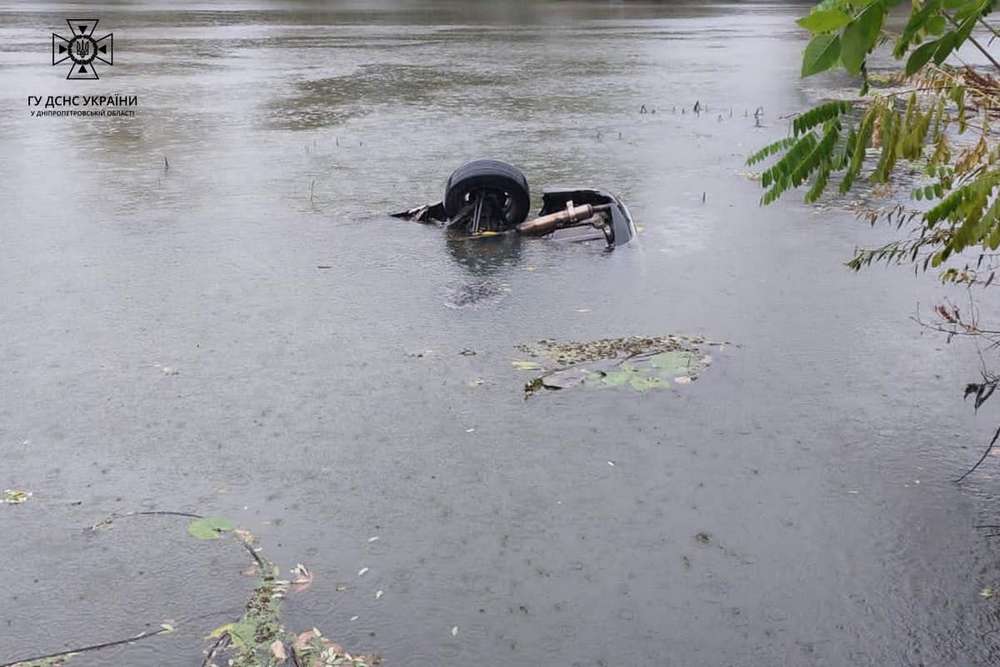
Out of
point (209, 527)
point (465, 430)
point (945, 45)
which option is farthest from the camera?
point (465, 430)

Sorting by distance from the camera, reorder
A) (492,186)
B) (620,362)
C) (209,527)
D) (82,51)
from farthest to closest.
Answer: (82,51) < (492,186) < (620,362) < (209,527)

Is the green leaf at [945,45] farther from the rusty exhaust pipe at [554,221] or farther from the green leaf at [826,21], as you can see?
the rusty exhaust pipe at [554,221]

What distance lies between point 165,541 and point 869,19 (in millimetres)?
3635

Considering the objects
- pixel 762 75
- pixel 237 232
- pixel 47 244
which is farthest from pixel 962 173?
pixel 762 75

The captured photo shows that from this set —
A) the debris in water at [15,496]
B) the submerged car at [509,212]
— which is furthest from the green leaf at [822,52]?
the submerged car at [509,212]

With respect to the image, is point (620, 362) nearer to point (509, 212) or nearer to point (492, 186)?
point (492, 186)

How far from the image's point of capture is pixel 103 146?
49.1 feet

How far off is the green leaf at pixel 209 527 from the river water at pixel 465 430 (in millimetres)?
70

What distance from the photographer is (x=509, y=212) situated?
10.4 meters

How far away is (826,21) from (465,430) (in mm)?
3836

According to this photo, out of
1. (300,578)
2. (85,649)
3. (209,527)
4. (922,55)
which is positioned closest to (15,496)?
(209,527)

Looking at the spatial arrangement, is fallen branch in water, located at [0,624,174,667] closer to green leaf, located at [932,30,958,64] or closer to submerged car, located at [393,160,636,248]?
green leaf, located at [932,30,958,64]

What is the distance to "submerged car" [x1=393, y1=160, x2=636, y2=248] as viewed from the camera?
10195mm

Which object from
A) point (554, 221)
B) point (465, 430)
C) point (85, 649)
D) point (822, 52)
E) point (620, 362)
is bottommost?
point (85, 649)
